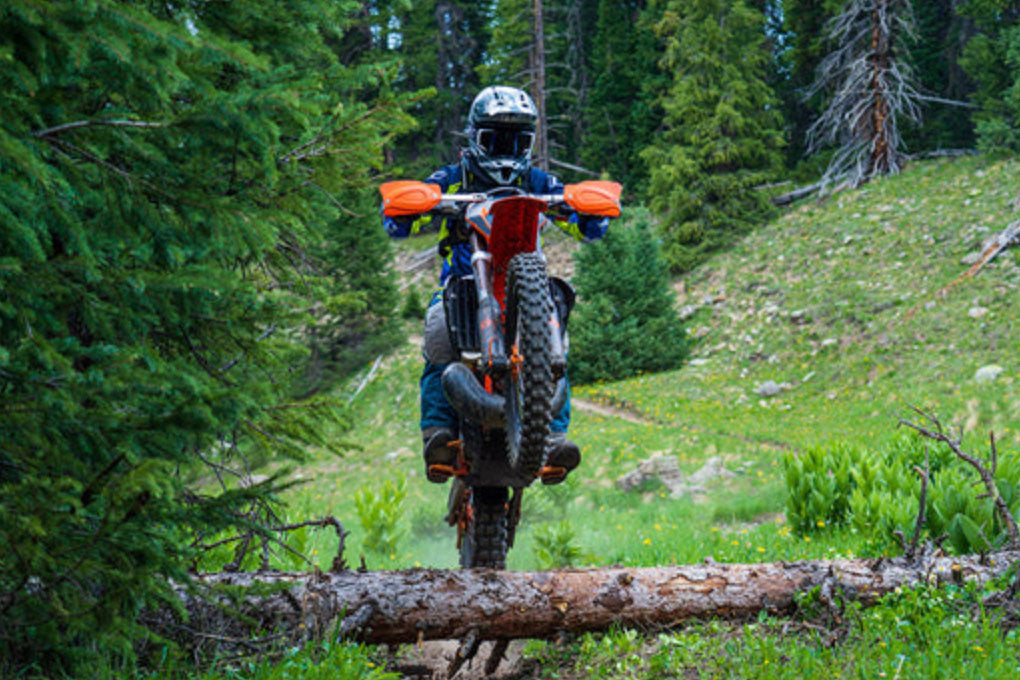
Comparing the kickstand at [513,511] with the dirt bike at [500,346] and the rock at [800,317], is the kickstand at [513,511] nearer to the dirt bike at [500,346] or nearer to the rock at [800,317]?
the dirt bike at [500,346]

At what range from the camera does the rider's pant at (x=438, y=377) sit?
5.03 metres

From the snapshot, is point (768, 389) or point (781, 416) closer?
point (781, 416)

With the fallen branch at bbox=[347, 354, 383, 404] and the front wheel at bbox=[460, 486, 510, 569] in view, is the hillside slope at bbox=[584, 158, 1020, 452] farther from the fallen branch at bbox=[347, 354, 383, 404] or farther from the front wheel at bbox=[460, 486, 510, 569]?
the fallen branch at bbox=[347, 354, 383, 404]

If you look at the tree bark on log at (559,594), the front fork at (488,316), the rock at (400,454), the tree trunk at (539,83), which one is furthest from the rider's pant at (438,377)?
the tree trunk at (539,83)

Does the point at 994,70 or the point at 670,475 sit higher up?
the point at 994,70

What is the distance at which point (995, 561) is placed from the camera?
413cm

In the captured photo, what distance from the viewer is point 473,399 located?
4.57 m

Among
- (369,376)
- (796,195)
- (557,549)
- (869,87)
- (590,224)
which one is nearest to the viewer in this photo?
(590,224)

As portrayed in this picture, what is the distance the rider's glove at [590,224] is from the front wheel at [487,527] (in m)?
1.81

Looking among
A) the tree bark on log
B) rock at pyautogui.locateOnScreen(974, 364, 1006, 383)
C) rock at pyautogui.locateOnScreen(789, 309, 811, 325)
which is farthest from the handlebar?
rock at pyautogui.locateOnScreen(789, 309, 811, 325)

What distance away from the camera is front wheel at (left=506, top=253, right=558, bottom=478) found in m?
4.22

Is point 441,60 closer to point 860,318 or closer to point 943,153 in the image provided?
point 943,153

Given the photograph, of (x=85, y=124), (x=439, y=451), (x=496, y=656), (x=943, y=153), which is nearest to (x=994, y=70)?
(x=943, y=153)

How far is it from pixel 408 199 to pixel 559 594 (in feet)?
7.94
